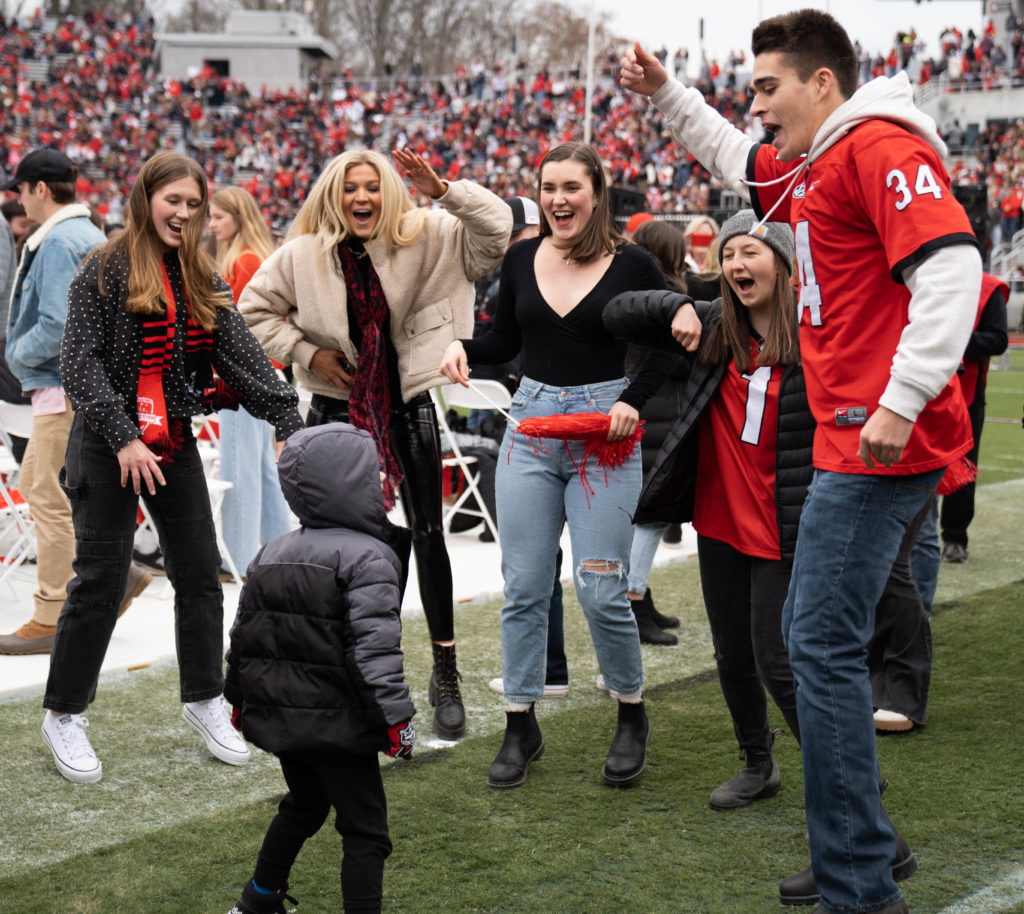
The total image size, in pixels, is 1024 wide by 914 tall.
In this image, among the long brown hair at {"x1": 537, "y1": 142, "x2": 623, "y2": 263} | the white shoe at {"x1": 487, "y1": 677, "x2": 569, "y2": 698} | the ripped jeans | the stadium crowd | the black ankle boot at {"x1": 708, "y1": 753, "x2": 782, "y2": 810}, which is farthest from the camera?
the stadium crowd

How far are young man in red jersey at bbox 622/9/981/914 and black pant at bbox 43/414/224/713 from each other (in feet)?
7.34

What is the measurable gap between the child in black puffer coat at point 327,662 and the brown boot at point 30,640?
2.97m

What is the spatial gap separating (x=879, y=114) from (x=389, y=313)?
2.34 meters

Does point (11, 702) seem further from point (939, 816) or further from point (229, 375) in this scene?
point (939, 816)

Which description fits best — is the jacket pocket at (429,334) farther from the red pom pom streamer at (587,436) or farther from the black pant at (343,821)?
the black pant at (343,821)

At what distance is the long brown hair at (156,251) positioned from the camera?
4.05 meters

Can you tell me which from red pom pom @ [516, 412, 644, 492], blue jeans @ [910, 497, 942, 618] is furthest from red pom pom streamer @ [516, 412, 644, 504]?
blue jeans @ [910, 497, 942, 618]

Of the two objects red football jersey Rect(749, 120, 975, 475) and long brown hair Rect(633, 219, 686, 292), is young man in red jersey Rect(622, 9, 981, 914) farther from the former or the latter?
long brown hair Rect(633, 219, 686, 292)

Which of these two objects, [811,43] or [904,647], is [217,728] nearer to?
[904,647]

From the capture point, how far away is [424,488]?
4.70 m

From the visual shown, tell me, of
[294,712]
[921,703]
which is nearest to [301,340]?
[294,712]

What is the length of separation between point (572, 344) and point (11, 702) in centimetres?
275

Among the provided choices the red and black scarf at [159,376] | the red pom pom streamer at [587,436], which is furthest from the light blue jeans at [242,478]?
the red pom pom streamer at [587,436]

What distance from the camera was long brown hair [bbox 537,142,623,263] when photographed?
159 inches
